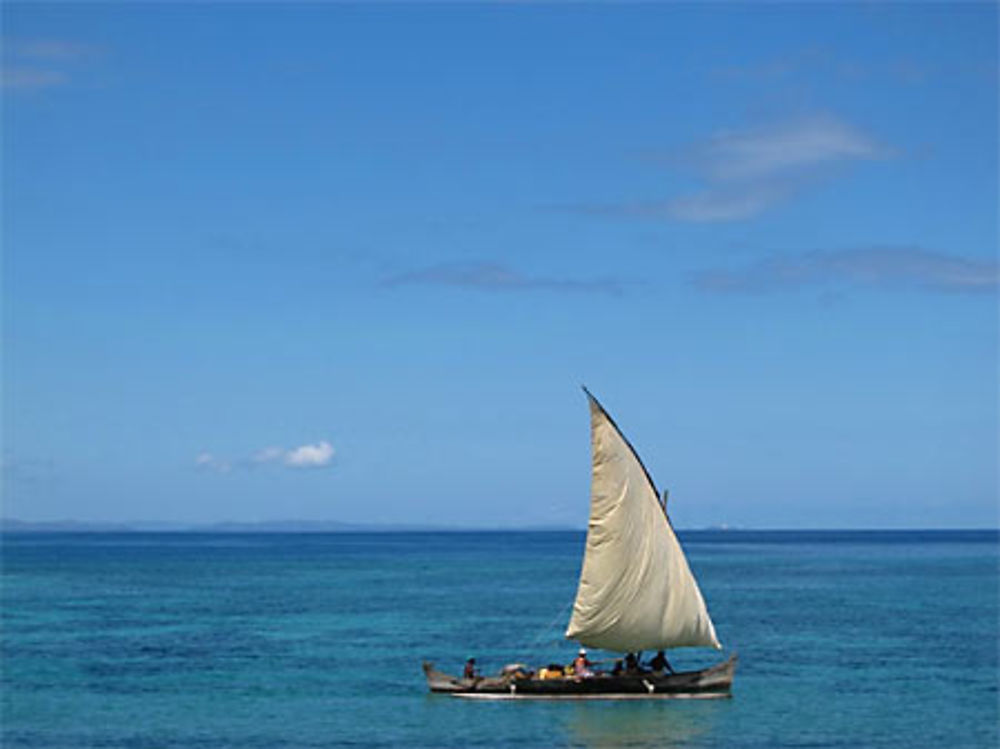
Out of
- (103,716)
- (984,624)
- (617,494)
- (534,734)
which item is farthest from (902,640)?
(103,716)

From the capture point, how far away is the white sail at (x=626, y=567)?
4675 cm

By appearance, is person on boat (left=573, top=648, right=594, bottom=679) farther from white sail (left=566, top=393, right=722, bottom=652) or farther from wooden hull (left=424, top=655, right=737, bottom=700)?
white sail (left=566, top=393, right=722, bottom=652)

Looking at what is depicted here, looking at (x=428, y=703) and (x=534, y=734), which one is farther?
(x=428, y=703)

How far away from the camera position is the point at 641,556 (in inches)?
1868

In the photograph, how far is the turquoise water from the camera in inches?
1666

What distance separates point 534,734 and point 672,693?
22.1 feet

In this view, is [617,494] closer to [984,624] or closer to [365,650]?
[365,650]

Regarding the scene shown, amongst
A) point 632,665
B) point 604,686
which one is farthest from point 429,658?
point 604,686

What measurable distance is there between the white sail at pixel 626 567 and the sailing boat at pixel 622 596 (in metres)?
0.03

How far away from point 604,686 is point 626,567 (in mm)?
3775

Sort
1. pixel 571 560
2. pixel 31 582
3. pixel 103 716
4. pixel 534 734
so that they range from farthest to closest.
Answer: pixel 571 560, pixel 31 582, pixel 103 716, pixel 534 734

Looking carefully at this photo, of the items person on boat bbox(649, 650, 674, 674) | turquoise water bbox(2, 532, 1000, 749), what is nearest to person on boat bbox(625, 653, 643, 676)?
person on boat bbox(649, 650, 674, 674)

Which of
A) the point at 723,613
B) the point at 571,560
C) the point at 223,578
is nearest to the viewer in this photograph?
the point at 723,613

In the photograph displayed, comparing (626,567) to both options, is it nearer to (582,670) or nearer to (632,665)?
(632,665)
